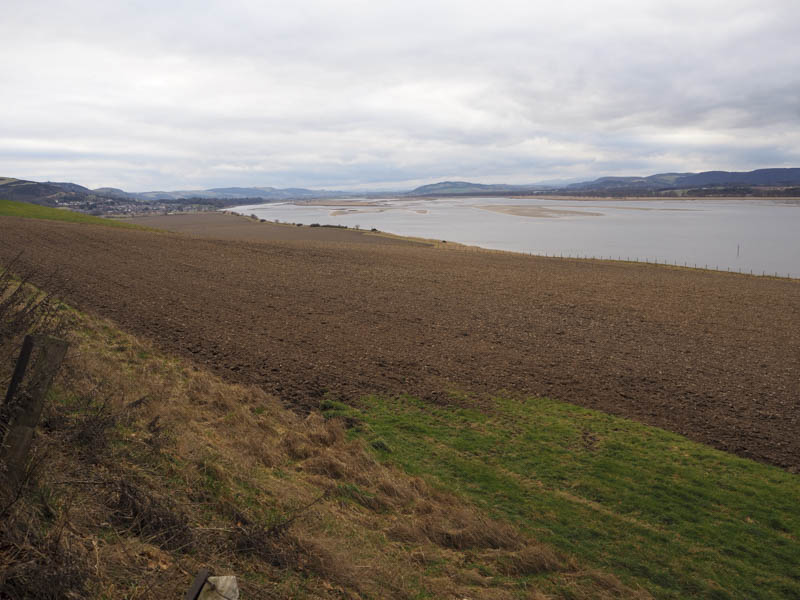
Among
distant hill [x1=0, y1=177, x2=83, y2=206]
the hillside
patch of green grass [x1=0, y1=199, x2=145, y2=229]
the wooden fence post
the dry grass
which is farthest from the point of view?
distant hill [x1=0, y1=177, x2=83, y2=206]

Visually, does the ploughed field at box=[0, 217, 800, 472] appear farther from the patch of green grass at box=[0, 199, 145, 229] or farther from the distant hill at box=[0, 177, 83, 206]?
the distant hill at box=[0, 177, 83, 206]

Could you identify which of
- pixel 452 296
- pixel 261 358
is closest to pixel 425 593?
pixel 261 358

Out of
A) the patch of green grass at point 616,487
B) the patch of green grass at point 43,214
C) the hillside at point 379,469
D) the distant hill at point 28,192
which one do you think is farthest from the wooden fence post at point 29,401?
the distant hill at point 28,192

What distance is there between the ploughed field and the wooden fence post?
514 cm

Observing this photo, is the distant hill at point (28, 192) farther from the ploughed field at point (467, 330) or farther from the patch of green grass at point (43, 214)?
the ploughed field at point (467, 330)

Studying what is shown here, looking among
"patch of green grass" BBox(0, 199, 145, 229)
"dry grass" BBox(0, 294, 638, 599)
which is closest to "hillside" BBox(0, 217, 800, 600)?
"dry grass" BBox(0, 294, 638, 599)

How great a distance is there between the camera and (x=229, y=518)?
5.40 m

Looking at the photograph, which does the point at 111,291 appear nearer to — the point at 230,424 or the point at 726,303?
the point at 230,424

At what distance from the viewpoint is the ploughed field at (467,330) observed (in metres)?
12.9

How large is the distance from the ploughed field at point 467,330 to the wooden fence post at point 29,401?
514 cm

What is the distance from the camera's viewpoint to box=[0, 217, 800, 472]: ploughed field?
42.5ft

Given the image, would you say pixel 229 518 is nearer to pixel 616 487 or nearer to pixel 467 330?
pixel 616 487

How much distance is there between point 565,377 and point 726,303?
18321mm

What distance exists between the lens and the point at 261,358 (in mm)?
14242
